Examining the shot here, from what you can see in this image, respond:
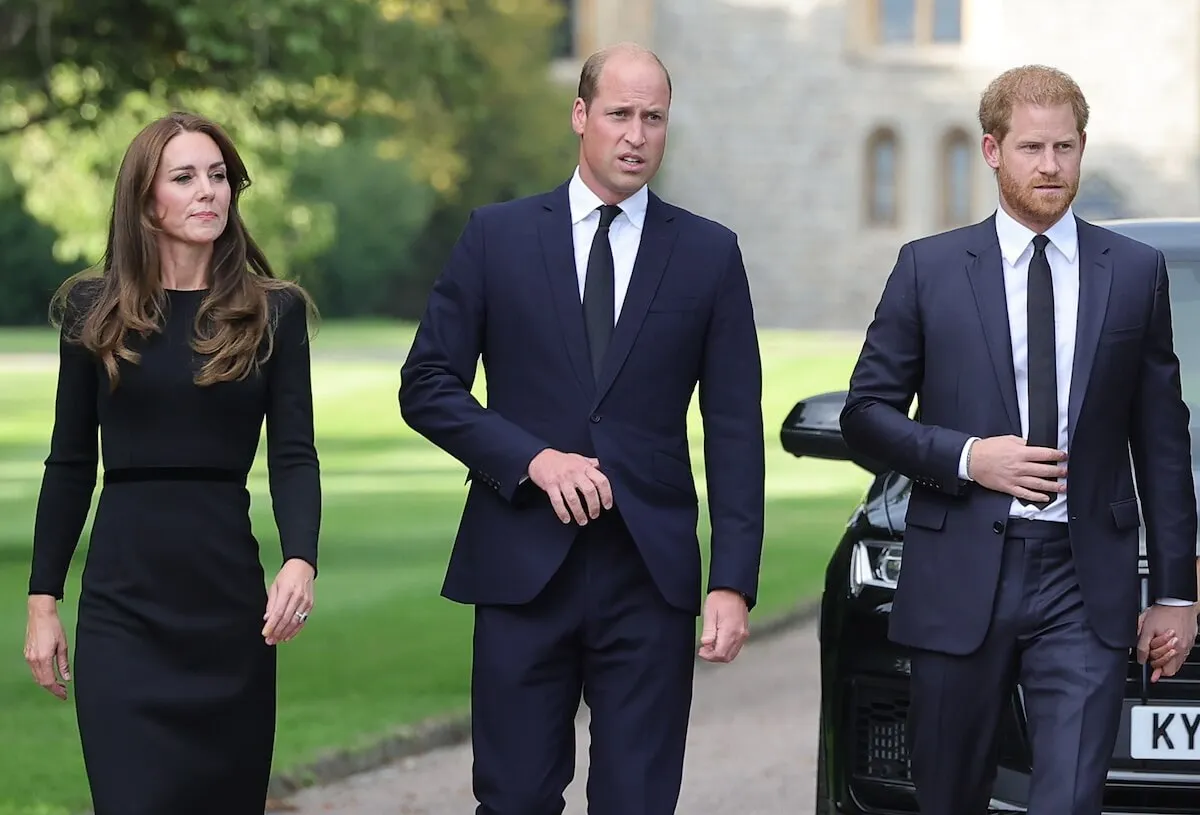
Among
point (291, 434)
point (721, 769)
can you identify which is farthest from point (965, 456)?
point (721, 769)

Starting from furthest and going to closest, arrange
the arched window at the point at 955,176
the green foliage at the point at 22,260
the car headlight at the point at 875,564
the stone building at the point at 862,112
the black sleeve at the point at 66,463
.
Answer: the arched window at the point at 955,176 < the stone building at the point at 862,112 < the green foliage at the point at 22,260 < the car headlight at the point at 875,564 < the black sleeve at the point at 66,463

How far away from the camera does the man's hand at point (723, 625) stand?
4633mm

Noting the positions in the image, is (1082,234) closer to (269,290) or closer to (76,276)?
(269,290)

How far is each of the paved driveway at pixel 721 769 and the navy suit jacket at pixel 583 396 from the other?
9.63 ft

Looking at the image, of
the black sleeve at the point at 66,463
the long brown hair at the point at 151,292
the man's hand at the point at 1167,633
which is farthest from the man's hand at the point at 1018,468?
the black sleeve at the point at 66,463

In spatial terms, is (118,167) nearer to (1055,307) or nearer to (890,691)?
(890,691)

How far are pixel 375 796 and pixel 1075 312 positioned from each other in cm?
388

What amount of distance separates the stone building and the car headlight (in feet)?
167

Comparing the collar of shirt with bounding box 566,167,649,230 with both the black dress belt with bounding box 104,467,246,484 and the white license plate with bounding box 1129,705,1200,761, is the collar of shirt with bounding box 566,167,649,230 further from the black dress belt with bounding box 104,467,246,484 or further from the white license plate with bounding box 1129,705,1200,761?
the white license plate with bounding box 1129,705,1200,761

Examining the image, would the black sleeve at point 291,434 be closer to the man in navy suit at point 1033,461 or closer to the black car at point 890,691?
the man in navy suit at point 1033,461

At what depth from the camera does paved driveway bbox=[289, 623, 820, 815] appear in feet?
25.2

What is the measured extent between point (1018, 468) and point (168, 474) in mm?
1617

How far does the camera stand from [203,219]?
4594 millimetres

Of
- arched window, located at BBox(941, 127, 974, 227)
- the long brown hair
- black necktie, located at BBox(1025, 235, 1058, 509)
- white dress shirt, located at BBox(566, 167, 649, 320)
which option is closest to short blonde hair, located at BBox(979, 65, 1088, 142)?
black necktie, located at BBox(1025, 235, 1058, 509)
